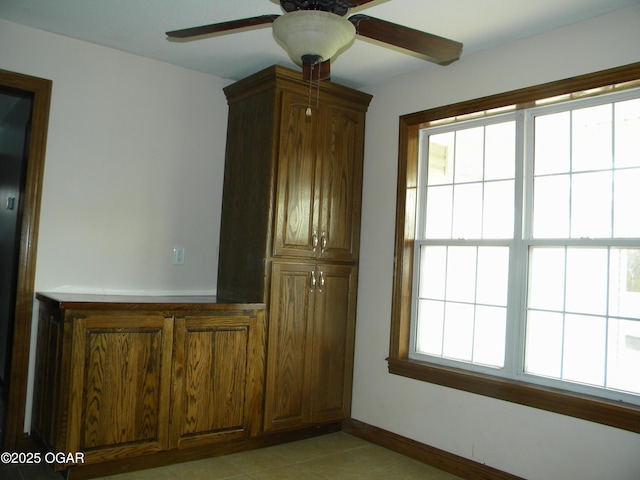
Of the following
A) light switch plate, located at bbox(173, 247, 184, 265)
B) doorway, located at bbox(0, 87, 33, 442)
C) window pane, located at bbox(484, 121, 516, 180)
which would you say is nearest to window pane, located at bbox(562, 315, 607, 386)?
window pane, located at bbox(484, 121, 516, 180)

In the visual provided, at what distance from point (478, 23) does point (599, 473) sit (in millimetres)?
2283

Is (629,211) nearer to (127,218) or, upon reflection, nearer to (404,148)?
(404,148)

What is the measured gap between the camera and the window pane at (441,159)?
11.3 ft

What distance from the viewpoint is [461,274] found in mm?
3312

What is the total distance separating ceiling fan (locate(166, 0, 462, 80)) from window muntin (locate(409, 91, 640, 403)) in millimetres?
1212

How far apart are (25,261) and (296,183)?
1664mm

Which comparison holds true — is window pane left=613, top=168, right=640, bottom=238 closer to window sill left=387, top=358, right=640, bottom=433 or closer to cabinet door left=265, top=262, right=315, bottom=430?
window sill left=387, top=358, right=640, bottom=433

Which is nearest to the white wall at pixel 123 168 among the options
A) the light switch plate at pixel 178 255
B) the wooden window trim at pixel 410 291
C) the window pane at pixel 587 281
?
the light switch plate at pixel 178 255

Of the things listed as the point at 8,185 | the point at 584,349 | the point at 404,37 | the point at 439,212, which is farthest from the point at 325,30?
the point at 8,185

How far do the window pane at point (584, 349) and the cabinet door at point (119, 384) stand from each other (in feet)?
6.92

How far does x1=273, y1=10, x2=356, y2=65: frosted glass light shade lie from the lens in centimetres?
172

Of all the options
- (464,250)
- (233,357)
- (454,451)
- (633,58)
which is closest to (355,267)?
(464,250)

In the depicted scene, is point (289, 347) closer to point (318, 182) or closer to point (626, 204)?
point (318, 182)

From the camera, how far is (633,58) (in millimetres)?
2547
